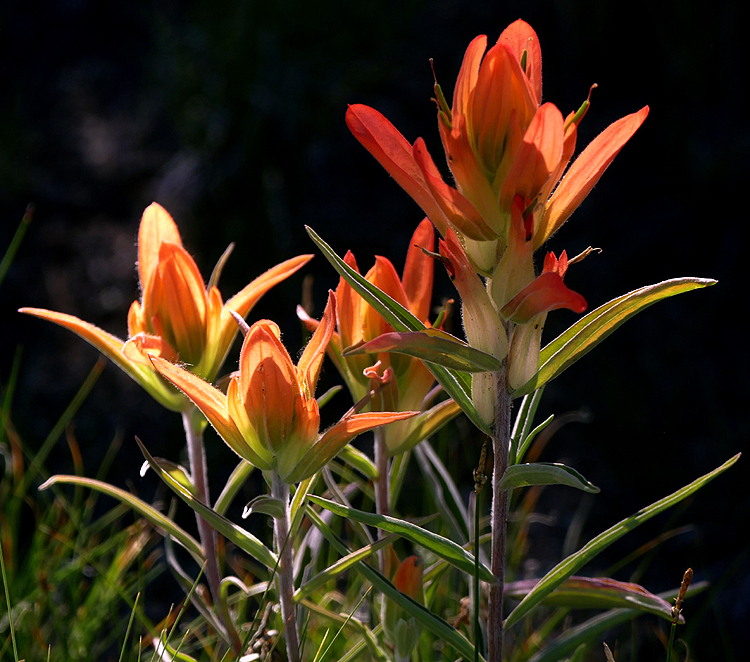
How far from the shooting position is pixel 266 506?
2.44 ft

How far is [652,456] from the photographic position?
7.67ft

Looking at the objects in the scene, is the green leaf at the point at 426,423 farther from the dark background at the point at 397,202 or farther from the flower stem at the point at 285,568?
the dark background at the point at 397,202

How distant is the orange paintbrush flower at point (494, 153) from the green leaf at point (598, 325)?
0.09 m

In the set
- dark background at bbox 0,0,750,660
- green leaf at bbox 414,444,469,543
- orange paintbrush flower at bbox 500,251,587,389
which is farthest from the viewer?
dark background at bbox 0,0,750,660

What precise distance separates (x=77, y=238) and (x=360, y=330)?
109 inches

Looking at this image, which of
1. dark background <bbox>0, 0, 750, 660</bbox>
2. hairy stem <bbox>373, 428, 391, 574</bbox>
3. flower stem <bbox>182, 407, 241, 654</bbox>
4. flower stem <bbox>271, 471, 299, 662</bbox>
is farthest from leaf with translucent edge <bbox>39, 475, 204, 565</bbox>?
dark background <bbox>0, 0, 750, 660</bbox>

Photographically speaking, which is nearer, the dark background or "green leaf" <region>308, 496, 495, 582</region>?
"green leaf" <region>308, 496, 495, 582</region>

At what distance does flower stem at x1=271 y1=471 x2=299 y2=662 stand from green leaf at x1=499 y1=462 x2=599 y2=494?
225mm

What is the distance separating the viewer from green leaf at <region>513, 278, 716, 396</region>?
673 millimetres

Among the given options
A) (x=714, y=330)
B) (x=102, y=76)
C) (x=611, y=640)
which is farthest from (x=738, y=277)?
(x=102, y=76)

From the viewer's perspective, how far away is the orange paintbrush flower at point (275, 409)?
0.70 metres

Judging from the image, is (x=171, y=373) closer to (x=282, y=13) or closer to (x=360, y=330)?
(x=360, y=330)

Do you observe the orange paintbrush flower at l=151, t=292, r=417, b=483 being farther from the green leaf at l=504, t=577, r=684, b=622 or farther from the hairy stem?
the green leaf at l=504, t=577, r=684, b=622

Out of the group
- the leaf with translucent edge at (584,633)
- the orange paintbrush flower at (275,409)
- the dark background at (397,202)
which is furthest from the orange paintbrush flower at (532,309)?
the dark background at (397,202)
